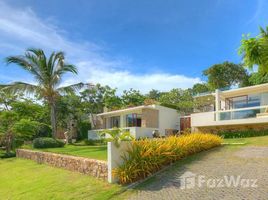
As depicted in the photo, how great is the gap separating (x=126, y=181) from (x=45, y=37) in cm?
1146

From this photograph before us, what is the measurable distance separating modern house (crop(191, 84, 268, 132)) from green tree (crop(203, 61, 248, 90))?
1304cm

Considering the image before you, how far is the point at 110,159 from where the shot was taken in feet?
31.2

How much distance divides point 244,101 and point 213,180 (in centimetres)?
2005

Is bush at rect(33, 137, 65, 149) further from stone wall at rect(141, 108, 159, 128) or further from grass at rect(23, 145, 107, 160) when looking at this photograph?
stone wall at rect(141, 108, 159, 128)

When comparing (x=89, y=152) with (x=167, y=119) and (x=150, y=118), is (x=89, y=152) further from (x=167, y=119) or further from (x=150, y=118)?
(x=167, y=119)

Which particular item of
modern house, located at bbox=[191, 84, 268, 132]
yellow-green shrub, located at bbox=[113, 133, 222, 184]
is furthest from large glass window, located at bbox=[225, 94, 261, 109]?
yellow-green shrub, located at bbox=[113, 133, 222, 184]

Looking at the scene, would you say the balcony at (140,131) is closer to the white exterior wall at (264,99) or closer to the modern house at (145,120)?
the modern house at (145,120)

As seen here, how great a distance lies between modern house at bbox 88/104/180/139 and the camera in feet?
84.5

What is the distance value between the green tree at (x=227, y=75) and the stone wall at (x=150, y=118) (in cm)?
1735

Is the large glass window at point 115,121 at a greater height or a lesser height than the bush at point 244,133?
greater

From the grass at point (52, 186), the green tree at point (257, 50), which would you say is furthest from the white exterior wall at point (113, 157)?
the green tree at point (257, 50)

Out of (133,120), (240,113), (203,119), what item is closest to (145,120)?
(133,120)

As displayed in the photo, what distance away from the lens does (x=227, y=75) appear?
1598 inches

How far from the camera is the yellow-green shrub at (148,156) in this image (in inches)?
372
